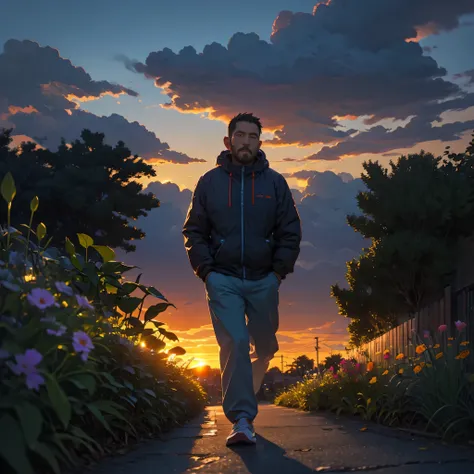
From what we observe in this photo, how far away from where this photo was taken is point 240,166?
5.42 meters

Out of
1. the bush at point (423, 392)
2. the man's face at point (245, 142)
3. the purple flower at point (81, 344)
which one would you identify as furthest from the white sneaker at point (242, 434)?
the purple flower at point (81, 344)

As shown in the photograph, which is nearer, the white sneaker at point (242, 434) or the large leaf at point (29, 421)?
the large leaf at point (29, 421)

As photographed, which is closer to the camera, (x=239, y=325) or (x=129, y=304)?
(x=239, y=325)

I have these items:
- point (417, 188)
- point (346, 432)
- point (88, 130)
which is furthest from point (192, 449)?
point (88, 130)

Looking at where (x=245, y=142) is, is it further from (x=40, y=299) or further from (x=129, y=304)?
(x=40, y=299)

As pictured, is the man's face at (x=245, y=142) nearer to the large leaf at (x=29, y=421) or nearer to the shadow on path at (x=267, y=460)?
the shadow on path at (x=267, y=460)

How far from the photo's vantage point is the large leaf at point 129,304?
6.40 metres

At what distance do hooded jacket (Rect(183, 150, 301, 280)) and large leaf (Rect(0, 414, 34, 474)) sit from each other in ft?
8.81

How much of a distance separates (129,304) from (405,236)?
1966cm

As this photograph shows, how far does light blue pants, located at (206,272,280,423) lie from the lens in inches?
197

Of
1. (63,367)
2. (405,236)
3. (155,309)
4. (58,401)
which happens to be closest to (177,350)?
(155,309)

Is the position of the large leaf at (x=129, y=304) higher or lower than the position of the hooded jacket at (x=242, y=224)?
lower

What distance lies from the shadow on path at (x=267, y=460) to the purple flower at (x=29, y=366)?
1492 millimetres

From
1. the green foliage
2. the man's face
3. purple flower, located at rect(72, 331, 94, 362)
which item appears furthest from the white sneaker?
the green foliage
